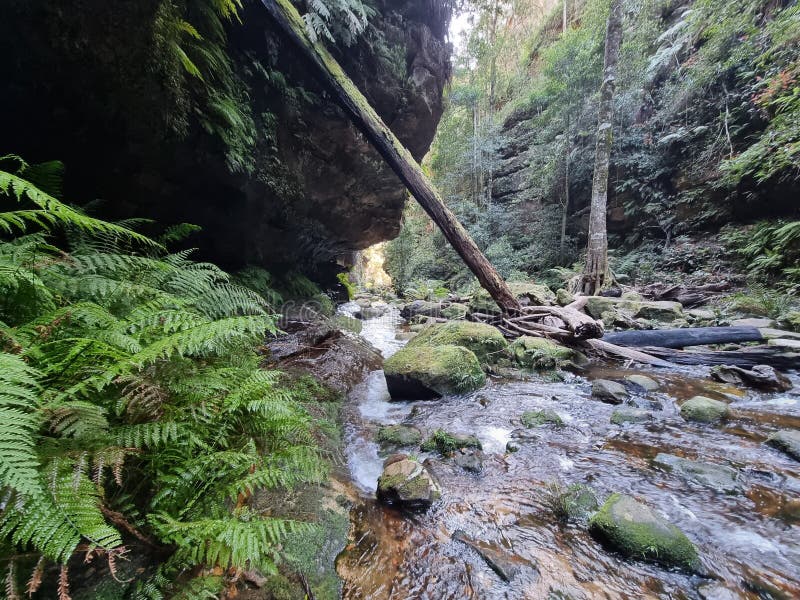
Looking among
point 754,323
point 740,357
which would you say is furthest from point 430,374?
point 754,323

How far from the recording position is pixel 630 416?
3303 mm

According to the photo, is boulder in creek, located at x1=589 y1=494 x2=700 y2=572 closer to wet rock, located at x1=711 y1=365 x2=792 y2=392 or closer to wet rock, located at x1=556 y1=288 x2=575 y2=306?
wet rock, located at x1=711 y1=365 x2=792 y2=392

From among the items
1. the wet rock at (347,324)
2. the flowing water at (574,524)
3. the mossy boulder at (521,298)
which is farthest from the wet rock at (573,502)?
the wet rock at (347,324)

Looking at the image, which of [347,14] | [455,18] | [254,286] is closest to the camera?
[347,14]

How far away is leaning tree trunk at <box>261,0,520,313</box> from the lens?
4.75 meters

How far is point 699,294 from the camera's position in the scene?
7.11 m

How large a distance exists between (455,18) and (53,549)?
1052 centimetres

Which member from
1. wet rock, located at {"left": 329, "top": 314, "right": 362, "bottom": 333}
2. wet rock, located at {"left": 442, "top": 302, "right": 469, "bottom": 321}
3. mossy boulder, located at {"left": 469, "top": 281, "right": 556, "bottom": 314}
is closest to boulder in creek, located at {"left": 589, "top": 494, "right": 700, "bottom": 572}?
mossy boulder, located at {"left": 469, "top": 281, "right": 556, "bottom": 314}

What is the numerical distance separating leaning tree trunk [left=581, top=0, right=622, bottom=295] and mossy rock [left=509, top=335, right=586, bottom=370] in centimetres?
364

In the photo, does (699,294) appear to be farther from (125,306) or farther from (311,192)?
(125,306)

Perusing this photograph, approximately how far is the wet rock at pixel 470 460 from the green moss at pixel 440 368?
4.16 ft

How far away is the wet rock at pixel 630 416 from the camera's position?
3270 mm

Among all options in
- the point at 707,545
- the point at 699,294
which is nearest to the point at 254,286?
the point at 707,545

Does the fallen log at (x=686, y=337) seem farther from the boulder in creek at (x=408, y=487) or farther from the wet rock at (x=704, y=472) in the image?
the boulder in creek at (x=408, y=487)
